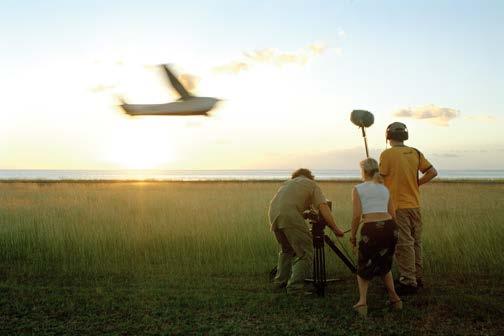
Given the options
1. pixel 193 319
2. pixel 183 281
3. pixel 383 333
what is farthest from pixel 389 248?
pixel 183 281

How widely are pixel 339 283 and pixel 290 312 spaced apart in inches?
72.7

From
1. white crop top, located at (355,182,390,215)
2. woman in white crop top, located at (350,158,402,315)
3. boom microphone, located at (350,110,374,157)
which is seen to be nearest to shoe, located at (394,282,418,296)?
woman in white crop top, located at (350,158,402,315)

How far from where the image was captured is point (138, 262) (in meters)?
9.50

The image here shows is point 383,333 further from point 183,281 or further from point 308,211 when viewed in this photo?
point 183,281

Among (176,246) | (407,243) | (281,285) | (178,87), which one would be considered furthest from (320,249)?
(178,87)

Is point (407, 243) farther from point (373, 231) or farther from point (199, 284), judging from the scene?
point (199, 284)

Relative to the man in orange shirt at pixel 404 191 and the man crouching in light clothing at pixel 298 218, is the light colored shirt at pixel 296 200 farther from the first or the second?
the man in orange shirt at pixel 404 191

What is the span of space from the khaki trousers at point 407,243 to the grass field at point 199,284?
326 millimetres

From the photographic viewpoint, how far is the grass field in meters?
5.66

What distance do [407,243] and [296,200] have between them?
1.53m

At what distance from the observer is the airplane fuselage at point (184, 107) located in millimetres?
3029

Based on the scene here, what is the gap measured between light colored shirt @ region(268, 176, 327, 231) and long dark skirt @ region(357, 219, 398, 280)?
3.93 ft

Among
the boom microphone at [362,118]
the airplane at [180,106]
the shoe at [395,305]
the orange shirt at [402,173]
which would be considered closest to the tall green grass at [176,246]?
the orange shirt at [402,173]

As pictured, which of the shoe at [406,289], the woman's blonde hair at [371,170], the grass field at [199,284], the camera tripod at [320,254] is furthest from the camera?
the camera tripod at [320,254]
